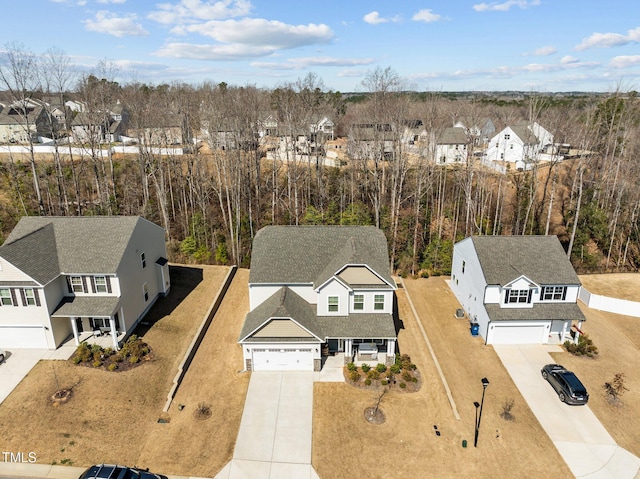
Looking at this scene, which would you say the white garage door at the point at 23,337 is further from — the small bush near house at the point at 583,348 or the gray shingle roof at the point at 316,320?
the small bush near house at the point at 583,348

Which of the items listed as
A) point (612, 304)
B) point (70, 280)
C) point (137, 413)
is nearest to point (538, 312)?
point (612, 304)

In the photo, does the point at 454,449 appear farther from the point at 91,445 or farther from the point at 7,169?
the point at 7,169

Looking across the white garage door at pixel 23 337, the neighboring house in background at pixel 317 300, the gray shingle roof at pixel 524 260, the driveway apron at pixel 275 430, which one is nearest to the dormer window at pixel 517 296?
the gray shingle roof at pixel 524 260

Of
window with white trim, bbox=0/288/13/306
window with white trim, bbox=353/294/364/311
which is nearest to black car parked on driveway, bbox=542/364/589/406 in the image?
window with white trim, bbox=353/294/364/311

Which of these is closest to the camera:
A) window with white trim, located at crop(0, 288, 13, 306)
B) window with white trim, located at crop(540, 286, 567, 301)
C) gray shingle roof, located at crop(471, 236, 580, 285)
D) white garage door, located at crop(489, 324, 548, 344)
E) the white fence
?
window with white trim, located at crop(0, 288, 13, 306)

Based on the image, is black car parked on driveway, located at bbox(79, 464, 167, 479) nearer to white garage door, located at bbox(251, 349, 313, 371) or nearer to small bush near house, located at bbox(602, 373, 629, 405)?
white garage door, located at bbox(251, 349, 313, 371)
